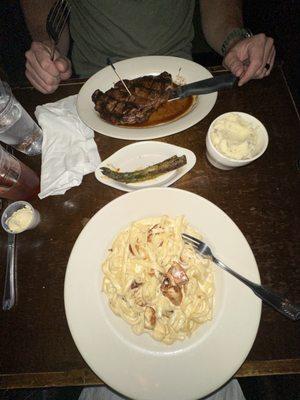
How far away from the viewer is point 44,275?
1.80 metres

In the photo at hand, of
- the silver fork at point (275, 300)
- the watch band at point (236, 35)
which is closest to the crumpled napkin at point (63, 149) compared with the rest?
the silver fork at point (275, 300)

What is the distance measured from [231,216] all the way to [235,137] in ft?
1.84

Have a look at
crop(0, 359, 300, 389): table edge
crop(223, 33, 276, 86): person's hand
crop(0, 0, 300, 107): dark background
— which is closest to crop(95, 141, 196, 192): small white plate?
crop(223, 33, 276, 86): person's hand

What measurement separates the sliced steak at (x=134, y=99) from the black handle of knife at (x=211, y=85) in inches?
8.8

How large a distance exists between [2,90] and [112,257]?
153 centimetres

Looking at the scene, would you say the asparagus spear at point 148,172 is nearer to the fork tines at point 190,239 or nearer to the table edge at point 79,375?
the fork tines at point 190,239

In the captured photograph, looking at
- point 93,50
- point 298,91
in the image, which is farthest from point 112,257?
point 298,91

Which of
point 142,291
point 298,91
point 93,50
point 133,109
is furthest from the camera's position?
point 298,91

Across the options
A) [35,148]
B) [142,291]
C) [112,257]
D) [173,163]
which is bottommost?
[142,291]

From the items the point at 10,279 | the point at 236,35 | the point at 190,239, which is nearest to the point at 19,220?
the point at 10,279

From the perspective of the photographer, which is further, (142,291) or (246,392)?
(246,392)

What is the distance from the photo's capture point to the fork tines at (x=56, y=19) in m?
2.32

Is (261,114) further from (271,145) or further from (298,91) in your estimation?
(298,91)

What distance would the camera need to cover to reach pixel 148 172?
202cm
